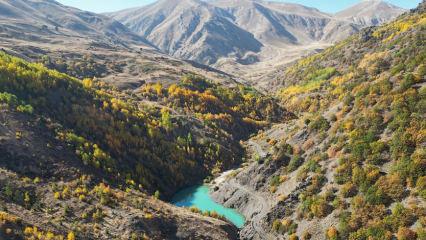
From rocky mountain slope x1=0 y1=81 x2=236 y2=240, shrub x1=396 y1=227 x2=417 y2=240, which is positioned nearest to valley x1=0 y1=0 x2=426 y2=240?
shrub x1=396 y1=227 x2=417 y2=240

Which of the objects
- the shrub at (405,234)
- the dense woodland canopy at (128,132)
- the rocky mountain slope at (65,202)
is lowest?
the rocky mountain slope at (65,202)

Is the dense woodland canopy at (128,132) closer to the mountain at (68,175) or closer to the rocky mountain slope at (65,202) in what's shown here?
the mountain at (68,175)

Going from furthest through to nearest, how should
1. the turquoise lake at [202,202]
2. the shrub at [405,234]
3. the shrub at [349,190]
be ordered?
1. the turquoise lake at [202,202]
2. the shrub at [349,190]
3. the shrub at [405,234]

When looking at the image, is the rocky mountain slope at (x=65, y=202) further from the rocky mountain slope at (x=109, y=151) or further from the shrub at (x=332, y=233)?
the shrub at (x=332, y=233)

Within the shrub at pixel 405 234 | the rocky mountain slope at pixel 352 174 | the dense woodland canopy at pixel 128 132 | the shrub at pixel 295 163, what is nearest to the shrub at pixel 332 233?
the rocky mountain slope at pixel 352 174

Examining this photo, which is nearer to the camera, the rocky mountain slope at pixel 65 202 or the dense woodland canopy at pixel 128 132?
the rocky mountain slope at pixel 65 202

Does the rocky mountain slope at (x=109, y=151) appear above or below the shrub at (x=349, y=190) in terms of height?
below

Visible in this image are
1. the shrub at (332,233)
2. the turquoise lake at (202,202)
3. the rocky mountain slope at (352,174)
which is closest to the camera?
the rocky mountain slope at (352,174)

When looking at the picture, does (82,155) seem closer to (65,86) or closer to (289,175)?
(65,86)
